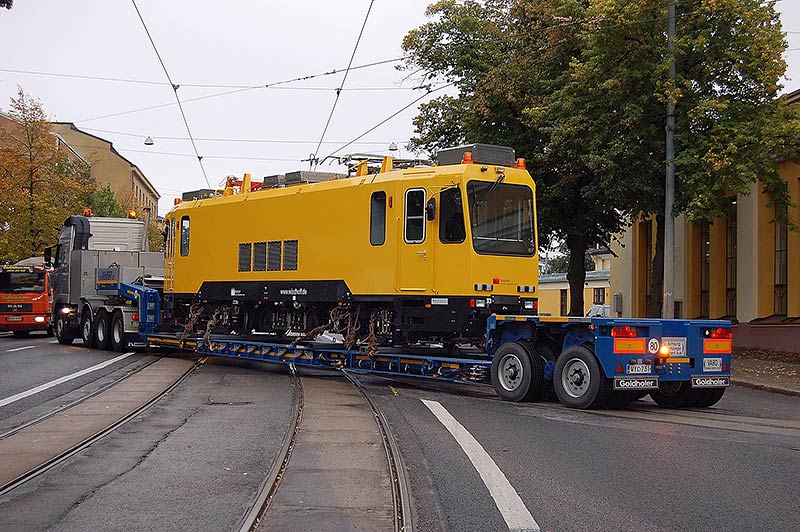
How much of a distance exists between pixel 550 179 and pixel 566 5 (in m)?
5.45

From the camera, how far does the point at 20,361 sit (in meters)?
20.4

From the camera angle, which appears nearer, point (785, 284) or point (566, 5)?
point (566, 5)

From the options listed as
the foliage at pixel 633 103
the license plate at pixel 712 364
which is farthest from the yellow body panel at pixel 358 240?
the foliage at pixel 633 103

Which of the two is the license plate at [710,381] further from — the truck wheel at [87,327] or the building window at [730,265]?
the building window at [730,265]

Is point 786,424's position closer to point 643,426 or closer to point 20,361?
point 643,426

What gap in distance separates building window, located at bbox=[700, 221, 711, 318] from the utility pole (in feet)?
34.5

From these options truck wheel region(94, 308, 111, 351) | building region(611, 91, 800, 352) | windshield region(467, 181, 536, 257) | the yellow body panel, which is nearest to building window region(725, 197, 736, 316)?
building region(611, 91, 800, 352)

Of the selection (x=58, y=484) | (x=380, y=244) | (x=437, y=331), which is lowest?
(x=58, y=484)

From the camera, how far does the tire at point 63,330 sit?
1027 inches

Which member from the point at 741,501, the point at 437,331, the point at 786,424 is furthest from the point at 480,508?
the point at 437,331

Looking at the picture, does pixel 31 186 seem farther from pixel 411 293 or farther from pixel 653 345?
pixel 653 345

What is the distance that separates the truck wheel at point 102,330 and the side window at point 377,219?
10437mm

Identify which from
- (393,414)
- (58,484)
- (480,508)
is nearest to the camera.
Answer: (480,508)

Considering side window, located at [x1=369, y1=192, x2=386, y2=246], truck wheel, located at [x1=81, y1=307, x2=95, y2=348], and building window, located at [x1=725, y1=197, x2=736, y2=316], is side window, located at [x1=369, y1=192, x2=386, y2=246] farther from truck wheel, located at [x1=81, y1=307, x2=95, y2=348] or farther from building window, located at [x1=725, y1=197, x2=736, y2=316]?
building window, located at [x1=725, y1=197, x2=736, y2=316]
